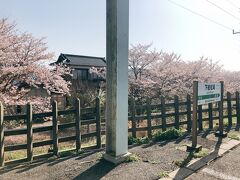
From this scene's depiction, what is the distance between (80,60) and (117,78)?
25.2 m

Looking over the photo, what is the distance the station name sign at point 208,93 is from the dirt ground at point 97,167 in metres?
1.28

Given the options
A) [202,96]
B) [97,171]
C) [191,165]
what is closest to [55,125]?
[97,171]

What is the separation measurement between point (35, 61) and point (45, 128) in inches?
275

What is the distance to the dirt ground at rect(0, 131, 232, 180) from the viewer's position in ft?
13.6

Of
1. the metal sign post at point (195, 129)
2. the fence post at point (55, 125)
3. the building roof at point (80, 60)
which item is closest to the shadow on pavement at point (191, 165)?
the metal sign post at point (195, 129)

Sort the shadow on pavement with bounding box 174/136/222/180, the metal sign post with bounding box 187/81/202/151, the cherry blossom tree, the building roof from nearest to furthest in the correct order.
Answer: the shadow on pavement with bounding box 174/136/222/180 → the metal sign post with bounding box 187/81/202/151 → the cherry blossom tree → the building roof

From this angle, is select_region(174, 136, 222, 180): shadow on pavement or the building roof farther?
the building roof

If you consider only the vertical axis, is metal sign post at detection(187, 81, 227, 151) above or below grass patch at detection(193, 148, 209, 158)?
above

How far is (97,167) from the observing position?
453 centimetres

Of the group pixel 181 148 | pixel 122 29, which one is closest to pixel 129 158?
pixel 181 148

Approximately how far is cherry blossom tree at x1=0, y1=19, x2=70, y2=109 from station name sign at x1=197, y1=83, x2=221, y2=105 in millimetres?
7355

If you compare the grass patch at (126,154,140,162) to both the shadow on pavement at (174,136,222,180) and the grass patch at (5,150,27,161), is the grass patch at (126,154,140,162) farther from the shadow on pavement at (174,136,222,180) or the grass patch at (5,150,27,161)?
the grass patch at (5,150,27,161)

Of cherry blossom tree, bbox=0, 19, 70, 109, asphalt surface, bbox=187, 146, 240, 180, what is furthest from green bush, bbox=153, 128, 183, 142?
cherry blossom tree, bbox=0, 19, 70, 109

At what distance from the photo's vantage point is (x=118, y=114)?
482 cm
